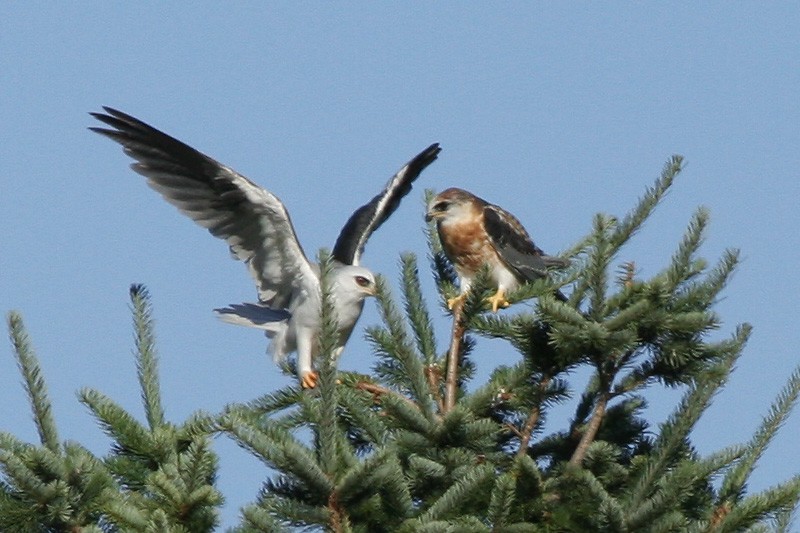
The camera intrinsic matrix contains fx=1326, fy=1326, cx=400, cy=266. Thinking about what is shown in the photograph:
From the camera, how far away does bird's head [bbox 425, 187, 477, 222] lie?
855 cm

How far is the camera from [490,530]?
378 centimetres

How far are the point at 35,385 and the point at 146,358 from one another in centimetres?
53

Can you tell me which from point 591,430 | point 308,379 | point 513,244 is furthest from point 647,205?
point 513,244

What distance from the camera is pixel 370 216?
27.6 feet

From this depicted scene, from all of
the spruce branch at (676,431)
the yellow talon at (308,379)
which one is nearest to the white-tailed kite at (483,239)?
the yellow talon at (308,379)

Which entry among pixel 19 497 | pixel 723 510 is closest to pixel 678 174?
pixel 723 510

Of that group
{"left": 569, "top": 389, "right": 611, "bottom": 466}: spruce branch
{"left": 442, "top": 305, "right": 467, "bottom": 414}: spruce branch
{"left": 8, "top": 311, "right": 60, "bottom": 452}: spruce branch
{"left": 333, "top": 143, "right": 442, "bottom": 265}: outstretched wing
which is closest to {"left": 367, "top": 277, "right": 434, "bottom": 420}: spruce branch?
{"left": 442, "top": 305, "right": 467, "bottom": 414}: spruce branch

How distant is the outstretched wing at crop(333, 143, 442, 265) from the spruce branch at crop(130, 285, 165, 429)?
131 inches

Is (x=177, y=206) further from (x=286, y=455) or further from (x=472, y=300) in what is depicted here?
(x=286, y=455)

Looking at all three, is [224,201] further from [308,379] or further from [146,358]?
[146,358]

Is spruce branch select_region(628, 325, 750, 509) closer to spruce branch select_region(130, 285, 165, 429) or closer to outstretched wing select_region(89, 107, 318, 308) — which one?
spruce branch select_region(130, 285, 165, 429)

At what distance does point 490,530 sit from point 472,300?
142 cm

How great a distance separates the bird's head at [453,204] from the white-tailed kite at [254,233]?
90 centimetres

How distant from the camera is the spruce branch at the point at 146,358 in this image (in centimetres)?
458
